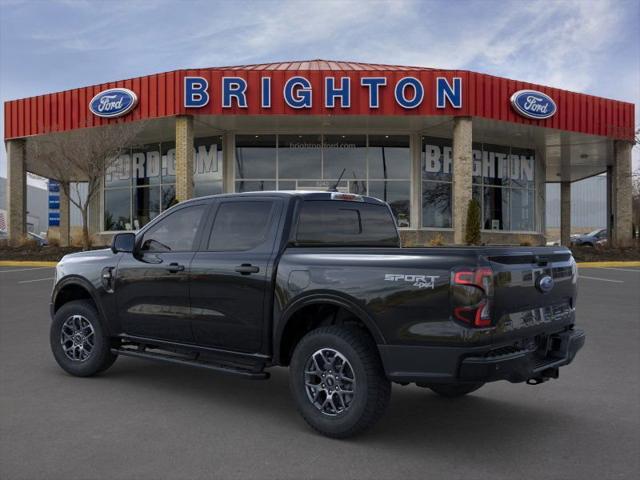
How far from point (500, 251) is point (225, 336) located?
2337 mm

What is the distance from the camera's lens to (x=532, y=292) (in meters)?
4.29

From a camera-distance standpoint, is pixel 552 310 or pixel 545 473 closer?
pixel 545 473

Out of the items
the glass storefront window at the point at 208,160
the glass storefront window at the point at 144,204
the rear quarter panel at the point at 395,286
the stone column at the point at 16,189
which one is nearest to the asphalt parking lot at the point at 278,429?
the rear quarter panel at the point at 395,286

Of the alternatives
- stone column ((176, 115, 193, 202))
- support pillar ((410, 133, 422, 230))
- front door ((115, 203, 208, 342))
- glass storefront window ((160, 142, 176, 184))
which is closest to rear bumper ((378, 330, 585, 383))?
front door ((115, 203, 208, 342))

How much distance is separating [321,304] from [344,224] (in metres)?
1.06

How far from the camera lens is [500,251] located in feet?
13.3

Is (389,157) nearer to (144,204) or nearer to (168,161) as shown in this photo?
(168,161)

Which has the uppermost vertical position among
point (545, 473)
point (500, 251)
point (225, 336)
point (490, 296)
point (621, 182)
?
point (621, 182)

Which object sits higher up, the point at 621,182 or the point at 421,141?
the point at 421,141

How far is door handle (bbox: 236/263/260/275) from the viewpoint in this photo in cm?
491

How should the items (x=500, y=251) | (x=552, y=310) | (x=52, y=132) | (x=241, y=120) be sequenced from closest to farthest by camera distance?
(x=500, y=251)
(x=552, y=310)
(x=241, y=120)
(x=52, y=132)

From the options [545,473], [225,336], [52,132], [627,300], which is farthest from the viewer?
[52,132]

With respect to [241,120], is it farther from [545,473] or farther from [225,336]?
[545,473]

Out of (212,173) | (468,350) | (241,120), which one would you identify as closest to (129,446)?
(468,350)
